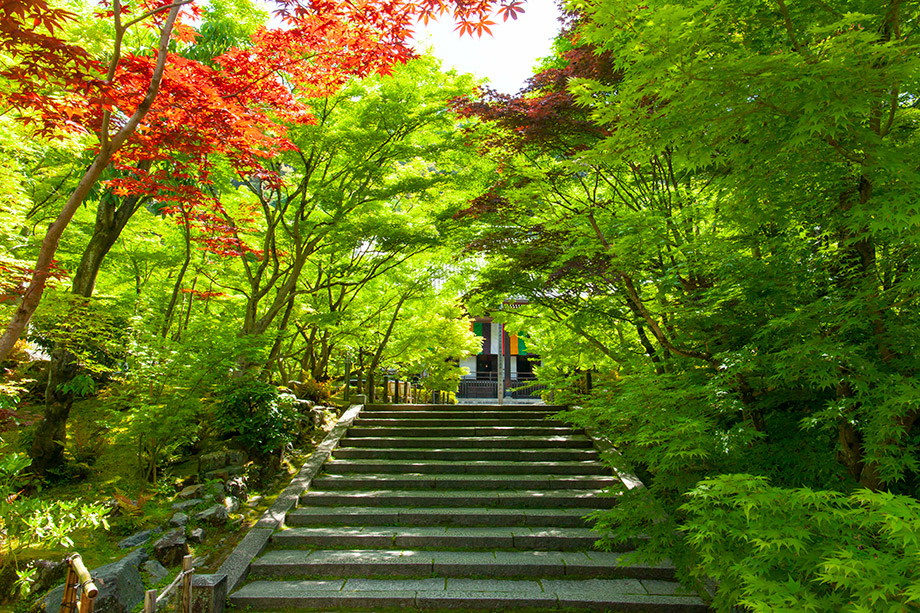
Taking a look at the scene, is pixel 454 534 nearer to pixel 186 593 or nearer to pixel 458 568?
pixel 458 568

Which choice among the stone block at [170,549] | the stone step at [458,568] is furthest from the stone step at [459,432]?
the stone block at [170,549]

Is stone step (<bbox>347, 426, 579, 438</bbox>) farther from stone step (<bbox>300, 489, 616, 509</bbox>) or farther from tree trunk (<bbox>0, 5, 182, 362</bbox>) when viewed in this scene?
tree trunk (<bbox>0, 5, 182, 362</bbox>)

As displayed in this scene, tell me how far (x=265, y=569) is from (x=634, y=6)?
22.9 feet

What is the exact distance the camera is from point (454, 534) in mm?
6402

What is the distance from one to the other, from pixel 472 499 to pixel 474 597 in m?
2.27

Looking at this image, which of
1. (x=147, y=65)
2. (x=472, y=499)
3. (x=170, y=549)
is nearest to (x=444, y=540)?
(x=472, y=499)

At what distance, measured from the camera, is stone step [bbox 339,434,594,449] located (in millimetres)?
9328

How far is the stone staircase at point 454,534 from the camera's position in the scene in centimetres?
516

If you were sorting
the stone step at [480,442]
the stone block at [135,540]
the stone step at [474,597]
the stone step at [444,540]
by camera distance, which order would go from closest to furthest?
the stone step at [474,597] < the stone block at [135,540] < the stone step at [444,540] < the stone step at [480,442]

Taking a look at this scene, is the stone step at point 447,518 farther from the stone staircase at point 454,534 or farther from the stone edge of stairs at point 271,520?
the stone edge of stairs at point 271,520

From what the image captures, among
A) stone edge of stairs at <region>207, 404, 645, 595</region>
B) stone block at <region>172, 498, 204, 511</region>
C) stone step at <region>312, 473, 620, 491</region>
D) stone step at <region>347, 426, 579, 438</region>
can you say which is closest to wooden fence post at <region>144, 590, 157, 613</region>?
stone edge of stairs at <region>207, 404, 645, 595</region>

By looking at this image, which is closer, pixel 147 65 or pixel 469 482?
pixel 147 65

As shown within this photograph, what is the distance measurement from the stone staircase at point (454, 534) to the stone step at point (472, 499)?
2cm

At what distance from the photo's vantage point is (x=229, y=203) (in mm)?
10805
